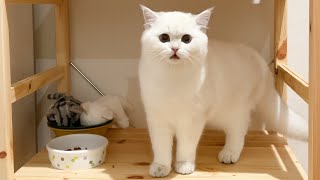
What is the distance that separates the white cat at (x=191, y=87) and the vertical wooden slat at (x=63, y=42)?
1.71 ft

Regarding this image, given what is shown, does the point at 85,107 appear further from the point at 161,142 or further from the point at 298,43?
the point at 298,43

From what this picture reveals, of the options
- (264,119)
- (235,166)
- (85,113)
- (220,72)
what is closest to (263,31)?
(264,119)

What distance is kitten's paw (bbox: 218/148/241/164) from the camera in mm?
1160

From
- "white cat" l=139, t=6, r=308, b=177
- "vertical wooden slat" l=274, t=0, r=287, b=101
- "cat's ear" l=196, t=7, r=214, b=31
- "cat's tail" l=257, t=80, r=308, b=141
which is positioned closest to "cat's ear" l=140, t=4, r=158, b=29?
"white cat" l=139, t=6, r=308, b=177

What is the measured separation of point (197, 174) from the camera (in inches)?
42.5

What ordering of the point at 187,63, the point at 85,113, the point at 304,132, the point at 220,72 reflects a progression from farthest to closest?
1. the point at 85,113
2. the point at 304,132
3. the point at 220,72
4. the point at 187,63

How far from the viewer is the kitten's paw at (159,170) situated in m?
1.06

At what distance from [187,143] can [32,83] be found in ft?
1.51

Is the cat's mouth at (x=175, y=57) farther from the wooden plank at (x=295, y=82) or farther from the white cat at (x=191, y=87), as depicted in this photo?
the wooden plank at (x=295, y=82)

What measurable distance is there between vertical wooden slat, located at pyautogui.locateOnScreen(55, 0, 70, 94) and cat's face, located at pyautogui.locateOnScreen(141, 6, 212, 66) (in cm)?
54

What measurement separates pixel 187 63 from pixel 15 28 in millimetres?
681

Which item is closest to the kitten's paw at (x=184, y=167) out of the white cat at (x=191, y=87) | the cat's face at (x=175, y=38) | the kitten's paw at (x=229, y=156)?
the white cat at (x=191, y=87)

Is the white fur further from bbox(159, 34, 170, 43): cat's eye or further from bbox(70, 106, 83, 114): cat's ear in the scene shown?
bbox(159, 34, 170, 43): cat's eye

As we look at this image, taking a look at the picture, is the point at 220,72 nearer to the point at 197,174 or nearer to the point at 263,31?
the point at 197,174
